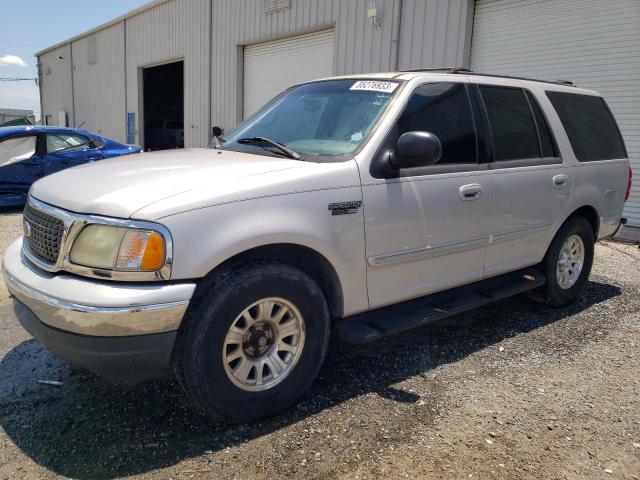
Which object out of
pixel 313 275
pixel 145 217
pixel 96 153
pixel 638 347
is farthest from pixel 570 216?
pixel 96 153

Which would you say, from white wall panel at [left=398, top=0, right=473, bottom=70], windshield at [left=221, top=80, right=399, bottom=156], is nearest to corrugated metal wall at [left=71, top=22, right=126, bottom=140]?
white wall panel at [left=398, top=0, right=473, bottom=70]

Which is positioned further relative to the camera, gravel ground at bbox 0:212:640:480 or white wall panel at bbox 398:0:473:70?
white wall panel at bbox 398:0:473:70

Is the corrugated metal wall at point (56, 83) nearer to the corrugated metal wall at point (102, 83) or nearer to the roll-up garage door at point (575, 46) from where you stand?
the corrugated metal wall at point (102, 83)

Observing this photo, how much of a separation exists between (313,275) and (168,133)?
2010 cm

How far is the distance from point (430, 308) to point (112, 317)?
85.7 inches

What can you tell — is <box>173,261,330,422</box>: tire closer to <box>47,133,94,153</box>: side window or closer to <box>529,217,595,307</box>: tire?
<box>529,217,595,307</box>: tire

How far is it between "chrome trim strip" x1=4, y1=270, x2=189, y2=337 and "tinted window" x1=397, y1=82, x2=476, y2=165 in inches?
72.7

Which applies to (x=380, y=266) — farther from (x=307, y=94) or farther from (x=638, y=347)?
(x=638, y=347)

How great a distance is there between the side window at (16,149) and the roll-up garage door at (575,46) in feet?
26.8

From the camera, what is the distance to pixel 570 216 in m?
4.88

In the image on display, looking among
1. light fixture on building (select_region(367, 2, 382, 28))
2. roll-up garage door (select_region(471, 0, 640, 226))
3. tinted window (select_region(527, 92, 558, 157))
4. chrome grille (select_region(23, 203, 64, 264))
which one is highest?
light fixture on building (select_region(367, 2, 382, 28))

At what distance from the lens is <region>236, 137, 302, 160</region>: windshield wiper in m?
3.27

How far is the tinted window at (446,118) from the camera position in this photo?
3.56 m

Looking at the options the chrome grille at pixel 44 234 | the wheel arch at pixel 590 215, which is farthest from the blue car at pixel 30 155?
the wheel arch at pixel 590 215
